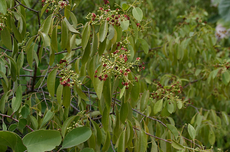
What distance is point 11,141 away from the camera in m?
0.61

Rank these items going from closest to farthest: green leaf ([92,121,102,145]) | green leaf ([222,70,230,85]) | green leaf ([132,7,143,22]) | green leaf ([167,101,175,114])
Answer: green leaf ([92,121,102,145]) < green leaf ([132,7,143,22]) < green leaf ([167,101,175,114]) < green leaf ([222,70,230,85])

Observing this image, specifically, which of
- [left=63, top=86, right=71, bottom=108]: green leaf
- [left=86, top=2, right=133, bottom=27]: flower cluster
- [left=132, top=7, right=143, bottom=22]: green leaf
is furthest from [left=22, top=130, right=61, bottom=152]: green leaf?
[left=132, top=7, right=143, bottom=22]: green leaf

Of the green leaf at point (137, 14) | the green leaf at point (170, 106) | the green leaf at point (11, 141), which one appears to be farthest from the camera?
the green leaf at point (170, 106)

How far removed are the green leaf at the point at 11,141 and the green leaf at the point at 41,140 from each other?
2 centimetres

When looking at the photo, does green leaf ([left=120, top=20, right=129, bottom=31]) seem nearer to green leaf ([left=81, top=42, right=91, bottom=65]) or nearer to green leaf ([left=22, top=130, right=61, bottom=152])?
green leaf ([left=81, top=42, right=91, bottom=65])

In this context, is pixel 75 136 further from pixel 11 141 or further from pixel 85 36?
pixel 85 36

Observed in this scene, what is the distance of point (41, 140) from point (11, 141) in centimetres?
9

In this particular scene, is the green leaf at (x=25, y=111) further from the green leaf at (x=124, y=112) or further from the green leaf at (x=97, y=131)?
the green leaf at (x=124, y=112)

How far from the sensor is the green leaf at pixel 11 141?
1.96 ft

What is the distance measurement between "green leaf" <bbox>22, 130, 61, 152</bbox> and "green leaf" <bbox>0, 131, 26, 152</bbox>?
0.7 inches

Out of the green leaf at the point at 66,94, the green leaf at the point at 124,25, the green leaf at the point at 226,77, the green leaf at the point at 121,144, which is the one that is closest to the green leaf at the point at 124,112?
the green leaf at the point at 121,144

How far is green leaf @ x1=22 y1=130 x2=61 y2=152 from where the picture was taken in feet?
2.12

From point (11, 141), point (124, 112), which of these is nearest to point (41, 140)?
point (11, 141)

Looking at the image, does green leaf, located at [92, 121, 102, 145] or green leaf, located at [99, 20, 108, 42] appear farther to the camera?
green leaf, located at [92, 121, 102, 145]
